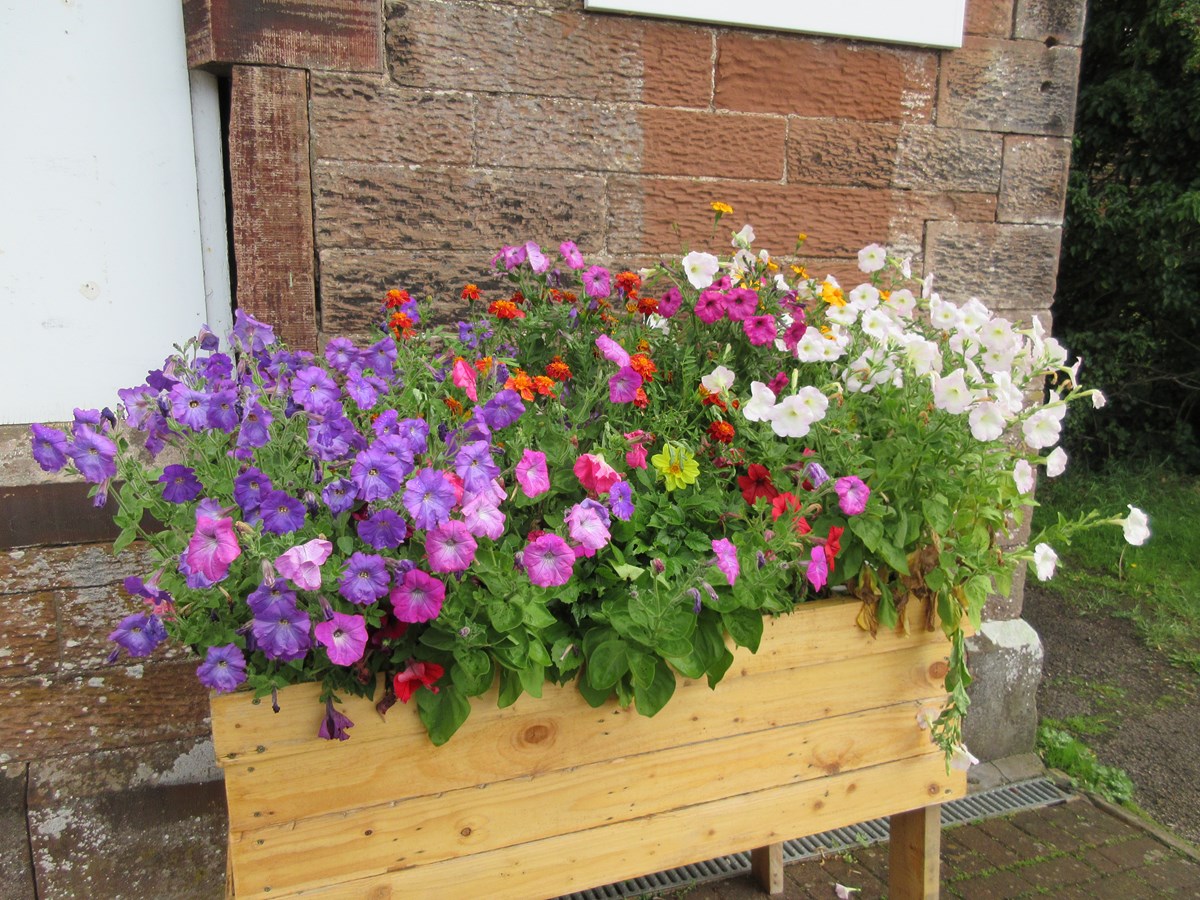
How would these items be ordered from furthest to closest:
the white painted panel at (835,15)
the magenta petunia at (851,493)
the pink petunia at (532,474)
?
the white painted panel at (835,15), the magenta petunia at (851,493), the pink petunia at (532,474)

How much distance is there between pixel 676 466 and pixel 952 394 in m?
0.52

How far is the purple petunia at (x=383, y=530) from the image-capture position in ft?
4.38

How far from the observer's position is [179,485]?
1.50m

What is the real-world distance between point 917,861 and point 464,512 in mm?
1513

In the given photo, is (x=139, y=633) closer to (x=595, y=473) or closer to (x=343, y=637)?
(x=343, y=637)

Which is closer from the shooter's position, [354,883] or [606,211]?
[354,883]

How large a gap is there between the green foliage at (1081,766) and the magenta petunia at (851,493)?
2145 mm

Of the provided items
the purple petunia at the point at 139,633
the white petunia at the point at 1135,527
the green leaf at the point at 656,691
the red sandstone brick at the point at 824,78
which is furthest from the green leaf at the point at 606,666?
the red sandstone brick at the point at 824,78

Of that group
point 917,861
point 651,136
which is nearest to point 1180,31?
point 651,136

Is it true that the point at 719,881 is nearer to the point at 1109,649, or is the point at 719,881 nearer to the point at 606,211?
the point at 606,211

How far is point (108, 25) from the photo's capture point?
2283 millimetres

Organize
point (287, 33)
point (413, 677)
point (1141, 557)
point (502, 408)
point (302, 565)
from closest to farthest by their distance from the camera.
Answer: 1. point (302, 565)
2. point (413, 677)
3. point (502, 408)
4. point (287, 33)
5. point (1141, 557)

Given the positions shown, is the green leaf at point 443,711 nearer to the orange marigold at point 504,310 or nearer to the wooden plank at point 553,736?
the wooden plank at point 553,736

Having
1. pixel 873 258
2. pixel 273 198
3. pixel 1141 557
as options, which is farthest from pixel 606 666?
pixel 1141 557
